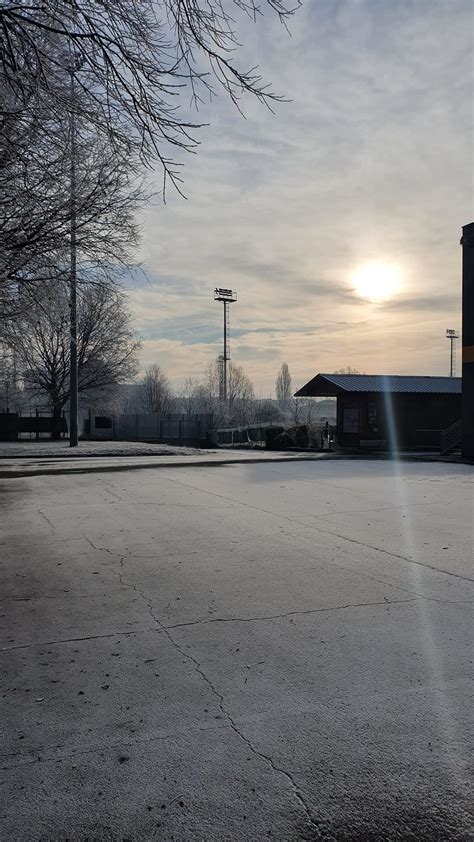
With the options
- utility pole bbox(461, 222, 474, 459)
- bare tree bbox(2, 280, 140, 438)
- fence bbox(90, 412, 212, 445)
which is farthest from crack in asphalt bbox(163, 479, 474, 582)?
fence bbox(90, 412, 212, 445)

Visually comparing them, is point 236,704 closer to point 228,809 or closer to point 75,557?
point 228,809

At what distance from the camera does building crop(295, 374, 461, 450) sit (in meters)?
31.7

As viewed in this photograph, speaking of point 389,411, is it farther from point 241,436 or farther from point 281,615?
point 281,615

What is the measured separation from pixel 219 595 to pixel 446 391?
29488 millimetres

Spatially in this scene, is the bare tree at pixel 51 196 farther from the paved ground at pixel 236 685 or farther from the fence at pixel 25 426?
the fence at pixel 25 426

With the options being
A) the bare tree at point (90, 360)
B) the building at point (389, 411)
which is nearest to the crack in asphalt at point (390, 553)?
the building at point (389, 411)

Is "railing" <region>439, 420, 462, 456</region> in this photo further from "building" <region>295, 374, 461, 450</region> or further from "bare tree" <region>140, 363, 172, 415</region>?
"bare tree" <region>140, 363, 172, 415</region>

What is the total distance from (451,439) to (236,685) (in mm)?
24005

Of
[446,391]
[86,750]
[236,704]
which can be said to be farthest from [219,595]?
[446,391]

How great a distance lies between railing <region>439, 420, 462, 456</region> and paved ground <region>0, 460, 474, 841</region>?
18591 mm

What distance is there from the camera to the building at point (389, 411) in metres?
31.7

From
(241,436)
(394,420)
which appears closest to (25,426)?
(241,436)

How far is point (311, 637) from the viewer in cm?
456

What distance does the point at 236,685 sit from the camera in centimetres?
377
